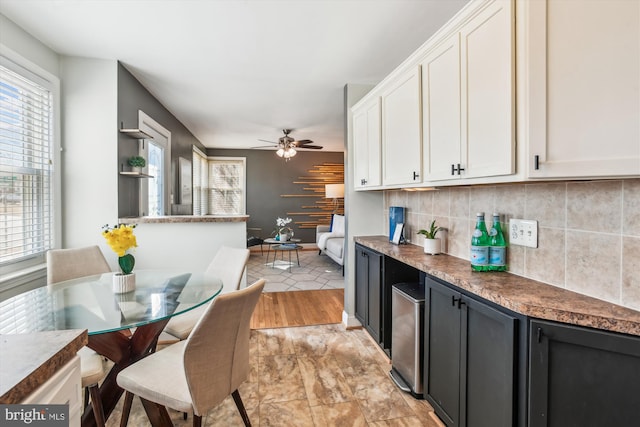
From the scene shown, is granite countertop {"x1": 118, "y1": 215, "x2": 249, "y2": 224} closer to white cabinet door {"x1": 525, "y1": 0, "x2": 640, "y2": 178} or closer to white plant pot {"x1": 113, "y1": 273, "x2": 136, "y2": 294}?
white plant pot {"x1": 113, "y1": 273, "x2": 136, "y2": 294}

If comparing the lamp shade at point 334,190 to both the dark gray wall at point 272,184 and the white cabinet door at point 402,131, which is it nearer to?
the dark gray wall at point 272,184

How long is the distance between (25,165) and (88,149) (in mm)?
483

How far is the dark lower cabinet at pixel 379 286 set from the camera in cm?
246

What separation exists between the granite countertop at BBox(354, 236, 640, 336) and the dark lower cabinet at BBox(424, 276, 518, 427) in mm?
61

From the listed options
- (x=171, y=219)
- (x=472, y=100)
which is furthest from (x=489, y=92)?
(x=171, y=219)

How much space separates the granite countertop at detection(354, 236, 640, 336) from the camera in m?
1.05

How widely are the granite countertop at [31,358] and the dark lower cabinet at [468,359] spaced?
4.71 ft

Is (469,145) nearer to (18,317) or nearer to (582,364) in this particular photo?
(582,364)

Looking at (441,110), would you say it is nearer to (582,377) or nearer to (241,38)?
(582,377)

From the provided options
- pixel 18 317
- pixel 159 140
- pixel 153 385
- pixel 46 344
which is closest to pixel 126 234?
pixel 18 317

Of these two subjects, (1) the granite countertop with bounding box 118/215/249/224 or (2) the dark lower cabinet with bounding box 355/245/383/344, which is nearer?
(2) the dark lower cabinet with bounding box 355/245/383/344

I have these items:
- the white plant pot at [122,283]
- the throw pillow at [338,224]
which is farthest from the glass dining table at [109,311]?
the throw pillow at [338,224]

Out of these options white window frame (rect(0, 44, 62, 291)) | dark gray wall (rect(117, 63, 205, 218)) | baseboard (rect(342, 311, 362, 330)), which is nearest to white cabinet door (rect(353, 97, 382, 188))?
baseboard (rect(342, 311, 362, 330))

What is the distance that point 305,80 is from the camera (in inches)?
126
